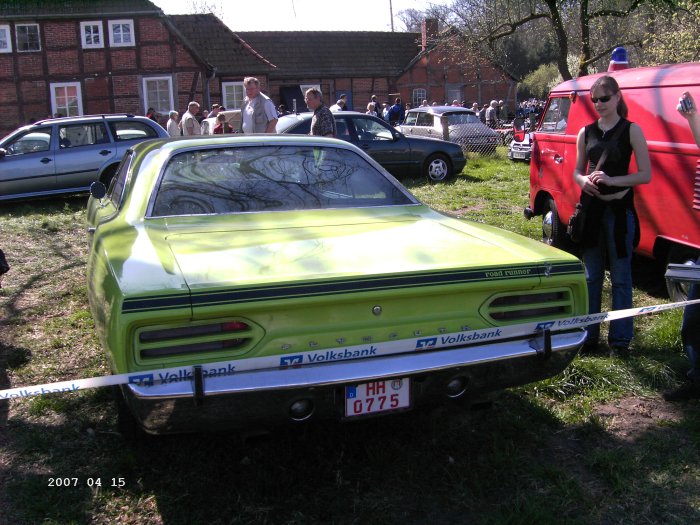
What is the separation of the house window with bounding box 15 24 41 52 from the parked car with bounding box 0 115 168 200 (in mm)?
16967

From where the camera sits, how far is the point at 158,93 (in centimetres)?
2784

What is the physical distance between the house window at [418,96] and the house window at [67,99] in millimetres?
19654

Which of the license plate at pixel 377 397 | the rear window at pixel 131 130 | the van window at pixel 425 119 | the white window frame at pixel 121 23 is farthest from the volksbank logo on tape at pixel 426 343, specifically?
the white window frame at pixel 121 23

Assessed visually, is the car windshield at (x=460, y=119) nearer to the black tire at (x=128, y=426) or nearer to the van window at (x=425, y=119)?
the van window at (x=425, y=119)

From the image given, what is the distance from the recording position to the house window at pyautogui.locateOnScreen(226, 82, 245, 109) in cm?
2984

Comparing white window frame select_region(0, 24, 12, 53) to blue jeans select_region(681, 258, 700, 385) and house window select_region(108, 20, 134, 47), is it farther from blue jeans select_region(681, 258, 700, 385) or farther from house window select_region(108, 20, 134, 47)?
blue jeans select_region(681, 258, 700, 385)

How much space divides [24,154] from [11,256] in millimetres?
4670

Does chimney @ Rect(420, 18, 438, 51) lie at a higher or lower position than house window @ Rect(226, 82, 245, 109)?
higher

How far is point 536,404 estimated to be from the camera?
4.04 metres

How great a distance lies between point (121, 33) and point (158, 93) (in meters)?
2.57

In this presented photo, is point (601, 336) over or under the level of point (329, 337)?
under

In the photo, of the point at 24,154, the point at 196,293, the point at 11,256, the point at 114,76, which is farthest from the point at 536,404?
the point at 114,76

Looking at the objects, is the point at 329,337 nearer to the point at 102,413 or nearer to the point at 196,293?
the point at 196,293

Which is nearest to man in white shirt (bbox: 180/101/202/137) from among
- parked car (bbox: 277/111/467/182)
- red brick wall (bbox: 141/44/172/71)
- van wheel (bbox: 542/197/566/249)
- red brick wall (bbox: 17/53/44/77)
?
parked car (bbox: 277/111/467/182)
